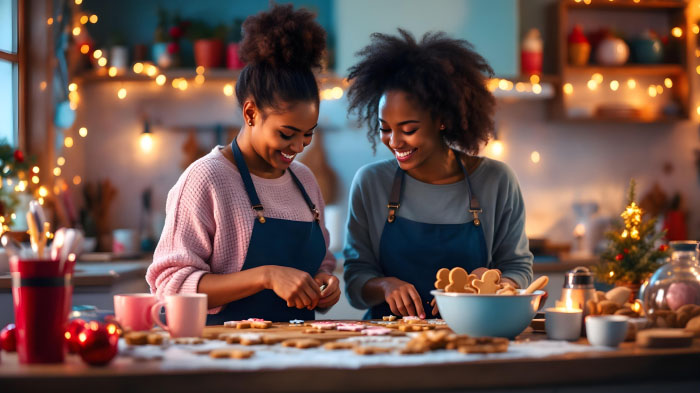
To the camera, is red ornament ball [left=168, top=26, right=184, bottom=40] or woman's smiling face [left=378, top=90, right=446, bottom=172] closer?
woman's smiling face [left=378, top=90, right=446, bottom=172]

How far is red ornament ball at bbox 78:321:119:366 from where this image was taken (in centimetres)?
109

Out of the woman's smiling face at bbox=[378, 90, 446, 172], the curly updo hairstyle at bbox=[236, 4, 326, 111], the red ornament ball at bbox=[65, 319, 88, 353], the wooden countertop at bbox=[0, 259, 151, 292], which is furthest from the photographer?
the wooden countertop at bbox=[0, 259, 151, 292]

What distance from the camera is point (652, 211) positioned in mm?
4223

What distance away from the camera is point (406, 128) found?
6.36ft

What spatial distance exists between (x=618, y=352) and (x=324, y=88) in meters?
2.97

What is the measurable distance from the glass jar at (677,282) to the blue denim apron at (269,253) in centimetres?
80

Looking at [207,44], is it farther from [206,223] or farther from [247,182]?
[206,223]

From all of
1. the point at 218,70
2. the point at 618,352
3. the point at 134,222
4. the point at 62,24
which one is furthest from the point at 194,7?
the point at 618,352

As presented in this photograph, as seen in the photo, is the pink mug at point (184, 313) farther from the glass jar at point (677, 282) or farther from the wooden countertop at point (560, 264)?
the wooden countertop at point (560, 264)

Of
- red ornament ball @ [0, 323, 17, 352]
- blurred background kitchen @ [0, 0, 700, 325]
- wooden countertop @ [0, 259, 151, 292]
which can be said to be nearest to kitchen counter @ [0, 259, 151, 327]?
wooden countertop @ [0, 259, 151, 292]

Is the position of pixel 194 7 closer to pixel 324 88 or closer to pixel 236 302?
pixel 324 88

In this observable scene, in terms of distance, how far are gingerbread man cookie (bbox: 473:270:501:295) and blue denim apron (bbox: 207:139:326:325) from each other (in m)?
0.55

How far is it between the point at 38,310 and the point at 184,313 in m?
0.25

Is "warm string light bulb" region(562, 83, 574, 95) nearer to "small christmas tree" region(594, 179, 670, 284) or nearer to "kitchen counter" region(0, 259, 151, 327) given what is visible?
"small christmas tree" region(594, 179, 670, 284)
